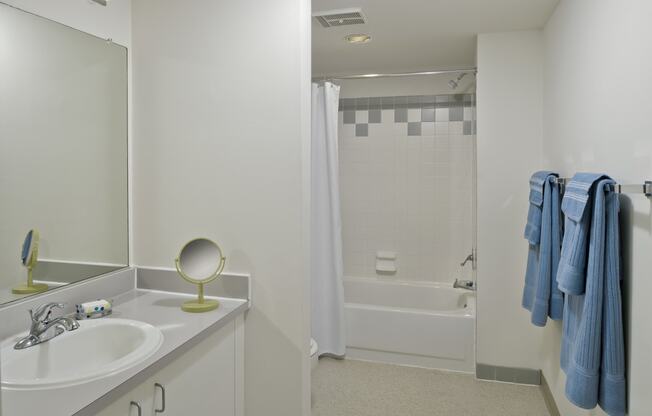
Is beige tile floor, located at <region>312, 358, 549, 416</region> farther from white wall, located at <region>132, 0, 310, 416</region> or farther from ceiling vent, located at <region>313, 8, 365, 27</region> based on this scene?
ceiling vent, located at <region>313, 8, 365, 27</region>

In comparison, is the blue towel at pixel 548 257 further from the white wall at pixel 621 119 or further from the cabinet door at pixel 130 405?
the cabinet door at pixel 130 405

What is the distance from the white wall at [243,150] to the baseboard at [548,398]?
155 cm

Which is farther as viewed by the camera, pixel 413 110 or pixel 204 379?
pixel 413 110

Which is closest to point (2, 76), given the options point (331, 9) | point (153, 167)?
point (153, 167)

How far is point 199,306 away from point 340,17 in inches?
74.8

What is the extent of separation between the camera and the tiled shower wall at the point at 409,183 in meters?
4.03

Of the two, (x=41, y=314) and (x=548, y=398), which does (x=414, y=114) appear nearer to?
(x=548, y=398)

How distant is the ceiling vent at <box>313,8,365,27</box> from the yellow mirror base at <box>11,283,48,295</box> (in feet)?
6.64

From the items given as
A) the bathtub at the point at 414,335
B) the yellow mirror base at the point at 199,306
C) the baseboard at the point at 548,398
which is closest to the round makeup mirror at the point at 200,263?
the yellow mirror base at the point at 199,306

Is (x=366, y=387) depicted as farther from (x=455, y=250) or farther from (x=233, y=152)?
(x=233, y=152)

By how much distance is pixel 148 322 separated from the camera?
1789mm

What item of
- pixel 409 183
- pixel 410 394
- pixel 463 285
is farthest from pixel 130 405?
pixel 409 183

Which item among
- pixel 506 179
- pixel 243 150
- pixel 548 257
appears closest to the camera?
pixel 243 150

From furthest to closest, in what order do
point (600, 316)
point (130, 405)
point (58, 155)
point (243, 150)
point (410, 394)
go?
point (410, 394)
point (243, 150)
point (58, 155)
point (600, 316)
point (130, 405)
